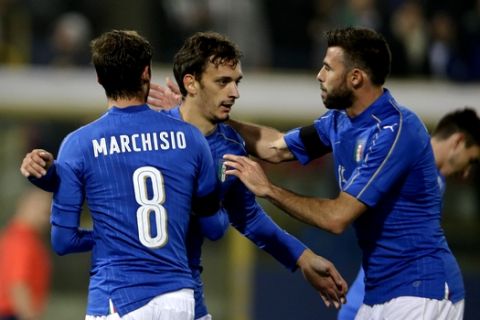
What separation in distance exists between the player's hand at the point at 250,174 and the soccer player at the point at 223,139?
0.18 meters

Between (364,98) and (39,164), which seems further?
(364,98)

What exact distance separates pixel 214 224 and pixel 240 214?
51cm

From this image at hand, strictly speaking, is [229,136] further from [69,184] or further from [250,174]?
[69,184]

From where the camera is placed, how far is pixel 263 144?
587 centimetres

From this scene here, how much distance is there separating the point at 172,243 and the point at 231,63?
1.01m

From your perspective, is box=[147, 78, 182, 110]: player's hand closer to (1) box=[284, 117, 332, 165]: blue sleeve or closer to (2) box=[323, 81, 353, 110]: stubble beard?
(1) box=[284, 117, 332, 165]: blue sleeve

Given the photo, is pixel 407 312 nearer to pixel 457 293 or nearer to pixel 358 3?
pixel 457 293

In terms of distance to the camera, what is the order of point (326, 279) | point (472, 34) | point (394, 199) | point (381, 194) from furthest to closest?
point (472, 34), point (326, 279), point (394, 199), point (381, 194)

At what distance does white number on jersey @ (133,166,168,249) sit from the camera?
4.52m

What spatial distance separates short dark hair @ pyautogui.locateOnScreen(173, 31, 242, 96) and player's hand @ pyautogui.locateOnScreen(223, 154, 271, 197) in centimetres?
48

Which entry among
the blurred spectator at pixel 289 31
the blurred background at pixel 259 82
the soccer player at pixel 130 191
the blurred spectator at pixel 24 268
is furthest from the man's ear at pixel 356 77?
the blurred spectator at pixel 289 31

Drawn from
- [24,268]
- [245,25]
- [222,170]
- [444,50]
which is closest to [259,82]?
[245,25]

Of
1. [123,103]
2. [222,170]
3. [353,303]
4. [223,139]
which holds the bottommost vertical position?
[353,303]

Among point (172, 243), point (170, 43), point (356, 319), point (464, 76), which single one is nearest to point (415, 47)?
point (464, 76)
